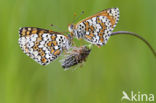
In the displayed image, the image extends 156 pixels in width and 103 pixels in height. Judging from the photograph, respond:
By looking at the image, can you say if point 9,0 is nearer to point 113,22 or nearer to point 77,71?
point 77,71

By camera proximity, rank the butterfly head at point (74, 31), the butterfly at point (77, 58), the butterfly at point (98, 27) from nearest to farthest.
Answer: the butterfly at point (98, 27) → the butterfly at point (77, 58) → the butterfly head at point (74, 31)

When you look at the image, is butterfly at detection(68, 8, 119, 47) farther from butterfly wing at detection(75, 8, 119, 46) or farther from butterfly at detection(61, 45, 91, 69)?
butterfly at detection(61, 45, 91, 69)

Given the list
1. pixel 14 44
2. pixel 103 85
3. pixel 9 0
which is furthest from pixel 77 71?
pixel 9 0

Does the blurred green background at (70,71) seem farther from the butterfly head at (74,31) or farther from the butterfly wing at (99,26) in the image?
the butterfly wing at (99,26)

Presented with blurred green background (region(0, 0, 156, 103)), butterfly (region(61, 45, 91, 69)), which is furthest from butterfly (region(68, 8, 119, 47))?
blurred green background (region(0, 0, 156, 103))

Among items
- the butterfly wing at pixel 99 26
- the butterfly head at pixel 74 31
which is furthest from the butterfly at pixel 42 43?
the butterfly wing at pixel 99 26

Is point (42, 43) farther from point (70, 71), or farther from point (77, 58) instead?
point (70, 71)
